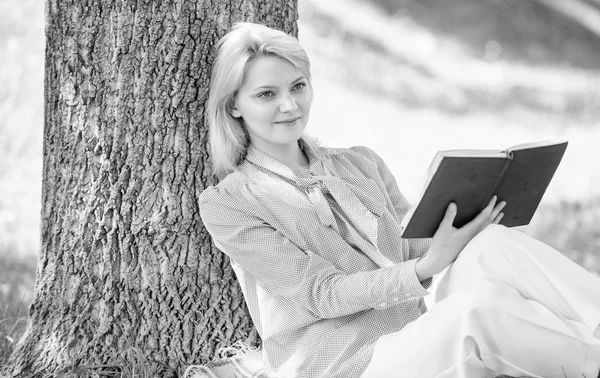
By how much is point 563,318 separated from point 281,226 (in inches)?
37.6

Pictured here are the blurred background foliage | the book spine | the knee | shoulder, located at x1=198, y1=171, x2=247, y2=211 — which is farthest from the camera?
the blurred background foliage

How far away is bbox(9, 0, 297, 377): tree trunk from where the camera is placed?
2957 millimetres

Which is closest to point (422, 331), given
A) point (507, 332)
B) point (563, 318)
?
point (507, 332)

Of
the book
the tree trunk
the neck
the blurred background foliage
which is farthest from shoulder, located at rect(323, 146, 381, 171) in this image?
the blurred background foliage

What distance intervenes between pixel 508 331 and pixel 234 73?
1.27 metres

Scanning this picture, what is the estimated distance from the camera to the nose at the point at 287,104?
9.31 feet

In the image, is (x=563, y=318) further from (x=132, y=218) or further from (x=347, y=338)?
(x=132, y=218)

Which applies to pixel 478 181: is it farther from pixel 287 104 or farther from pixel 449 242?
pixel 287 104

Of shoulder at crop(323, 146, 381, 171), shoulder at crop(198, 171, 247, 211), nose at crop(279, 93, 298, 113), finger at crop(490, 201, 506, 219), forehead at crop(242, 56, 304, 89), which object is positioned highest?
forehead at crop(242, 56, 304, 89)

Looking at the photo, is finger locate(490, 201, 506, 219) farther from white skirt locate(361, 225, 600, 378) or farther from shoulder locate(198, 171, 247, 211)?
shoulder locate(198, 171, 247, 211)

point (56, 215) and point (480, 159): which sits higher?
point (480, 159)

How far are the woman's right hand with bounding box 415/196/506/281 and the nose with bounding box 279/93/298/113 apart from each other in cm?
68

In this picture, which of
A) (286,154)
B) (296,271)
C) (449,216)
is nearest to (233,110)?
(286,154)

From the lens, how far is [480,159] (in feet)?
7.73
